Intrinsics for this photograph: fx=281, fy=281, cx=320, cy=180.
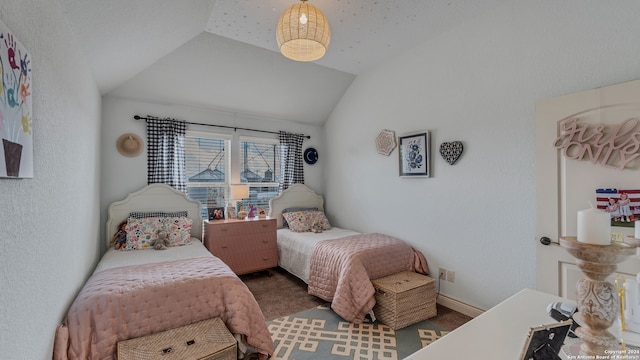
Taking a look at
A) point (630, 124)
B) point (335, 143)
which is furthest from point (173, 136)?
point (630, 124)

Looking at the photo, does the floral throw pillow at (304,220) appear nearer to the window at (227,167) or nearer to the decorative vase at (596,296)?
the window at (227,167)

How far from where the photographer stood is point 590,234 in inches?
25.1

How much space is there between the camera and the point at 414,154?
119 inches

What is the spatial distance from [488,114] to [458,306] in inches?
70.0

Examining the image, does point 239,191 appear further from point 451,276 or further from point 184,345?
point 451,276

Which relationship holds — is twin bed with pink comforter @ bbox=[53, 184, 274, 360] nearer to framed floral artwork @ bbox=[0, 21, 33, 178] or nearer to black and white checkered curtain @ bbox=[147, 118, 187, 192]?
framed floral artwork @ bbox=[0, 21, 33, 178]

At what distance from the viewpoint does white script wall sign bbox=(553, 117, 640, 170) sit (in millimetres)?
1641

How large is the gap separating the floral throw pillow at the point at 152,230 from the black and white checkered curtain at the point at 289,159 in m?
1.51

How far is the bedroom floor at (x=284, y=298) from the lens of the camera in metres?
2.54

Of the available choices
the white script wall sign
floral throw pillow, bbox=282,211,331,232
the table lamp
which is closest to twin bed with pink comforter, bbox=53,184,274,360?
the table lamp

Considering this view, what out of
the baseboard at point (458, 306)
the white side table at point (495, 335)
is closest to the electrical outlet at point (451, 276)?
the baseboard at point (458, 306)

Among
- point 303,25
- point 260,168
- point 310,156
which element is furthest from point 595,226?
point 310,156

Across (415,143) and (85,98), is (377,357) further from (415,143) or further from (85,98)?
(85,98)

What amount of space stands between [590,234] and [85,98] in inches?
115
